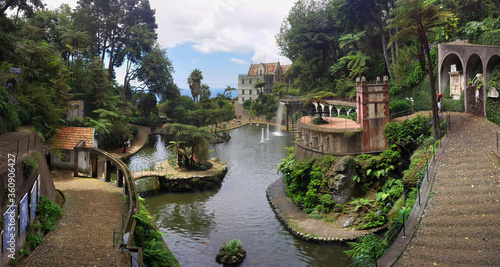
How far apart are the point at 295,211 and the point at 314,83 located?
4086cm

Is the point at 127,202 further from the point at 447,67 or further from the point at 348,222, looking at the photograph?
the point at 447,67

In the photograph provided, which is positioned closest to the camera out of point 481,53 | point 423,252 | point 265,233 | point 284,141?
point 423,252

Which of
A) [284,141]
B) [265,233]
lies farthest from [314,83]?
[265,233]

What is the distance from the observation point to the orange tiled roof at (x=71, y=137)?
83.4 feet

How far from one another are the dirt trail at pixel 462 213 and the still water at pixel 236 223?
5.30 metres

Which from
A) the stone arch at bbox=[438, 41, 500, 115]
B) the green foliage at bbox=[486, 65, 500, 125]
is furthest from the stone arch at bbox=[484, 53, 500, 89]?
the green foliage at bbox=[486, 65, 500, 125]

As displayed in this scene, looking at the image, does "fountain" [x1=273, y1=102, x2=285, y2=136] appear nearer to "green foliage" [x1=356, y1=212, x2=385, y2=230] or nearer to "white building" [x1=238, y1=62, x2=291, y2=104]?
"white building" [x1=238, y1=62, x2=291, y2=104]

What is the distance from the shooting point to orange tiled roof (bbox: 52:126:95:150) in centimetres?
2542

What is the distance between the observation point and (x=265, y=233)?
815 inches

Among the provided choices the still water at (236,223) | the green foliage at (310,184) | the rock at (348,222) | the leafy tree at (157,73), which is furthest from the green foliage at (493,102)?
the leafy tree at (157,73)

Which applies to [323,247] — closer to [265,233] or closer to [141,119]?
[265,233]

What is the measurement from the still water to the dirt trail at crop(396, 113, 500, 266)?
17.4ft

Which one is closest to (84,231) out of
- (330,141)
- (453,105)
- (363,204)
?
(363,204)

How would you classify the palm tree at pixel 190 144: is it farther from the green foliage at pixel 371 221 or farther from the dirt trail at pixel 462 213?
the dirt trail at pixel 462 213
